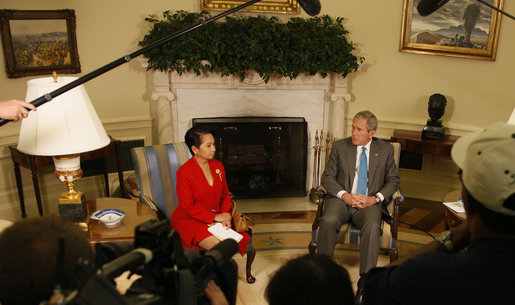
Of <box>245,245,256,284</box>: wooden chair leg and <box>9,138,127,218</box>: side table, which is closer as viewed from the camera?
<box>245,245,256,284</box>: wooden chair leg

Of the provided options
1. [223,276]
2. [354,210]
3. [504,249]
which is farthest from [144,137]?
[504,249]

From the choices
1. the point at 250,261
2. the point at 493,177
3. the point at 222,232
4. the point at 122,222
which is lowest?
the point at 250,261

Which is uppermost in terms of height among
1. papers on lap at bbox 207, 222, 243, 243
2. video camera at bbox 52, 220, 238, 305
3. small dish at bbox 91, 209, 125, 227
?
video camera at bbox 52, 220, 238, 305

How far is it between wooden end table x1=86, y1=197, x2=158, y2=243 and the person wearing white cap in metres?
1.79

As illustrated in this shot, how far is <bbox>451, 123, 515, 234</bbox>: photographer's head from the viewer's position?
999 mm

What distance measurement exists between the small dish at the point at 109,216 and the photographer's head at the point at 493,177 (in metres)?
2.04

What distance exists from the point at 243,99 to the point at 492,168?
12.4 ft

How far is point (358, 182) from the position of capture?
3.46 meters

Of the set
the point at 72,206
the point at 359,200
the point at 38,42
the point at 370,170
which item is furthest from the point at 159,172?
the point at 38,42

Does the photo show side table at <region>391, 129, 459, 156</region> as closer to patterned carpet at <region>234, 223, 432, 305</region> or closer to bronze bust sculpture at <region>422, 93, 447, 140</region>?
bronze bust sculpture at <region>422, 93, 447, 140</region>

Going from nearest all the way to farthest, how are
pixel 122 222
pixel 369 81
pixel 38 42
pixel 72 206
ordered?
pixel 72 206
pixel 122 222
pixel 38 42
pixel 369 81

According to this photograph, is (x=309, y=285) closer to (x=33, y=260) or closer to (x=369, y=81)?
(x=33, y=260)

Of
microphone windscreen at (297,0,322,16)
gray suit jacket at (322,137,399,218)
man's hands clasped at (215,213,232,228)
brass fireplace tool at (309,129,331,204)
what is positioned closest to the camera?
microphone windscreen at (297,0,322,16)

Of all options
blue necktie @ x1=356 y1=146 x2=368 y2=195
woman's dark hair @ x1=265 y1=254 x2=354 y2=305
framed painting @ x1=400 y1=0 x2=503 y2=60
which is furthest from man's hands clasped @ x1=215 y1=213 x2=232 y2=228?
framed painting @ x1=400 y1=0 x2=503 y2=60
